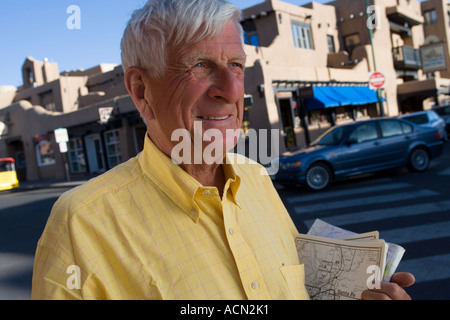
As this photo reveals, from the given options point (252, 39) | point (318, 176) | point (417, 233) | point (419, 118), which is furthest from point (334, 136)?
point (252, 39)

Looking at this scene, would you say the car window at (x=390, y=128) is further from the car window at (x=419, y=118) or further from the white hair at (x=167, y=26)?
the white hair at (x=167, y=26)

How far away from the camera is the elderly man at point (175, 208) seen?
1.15 metres

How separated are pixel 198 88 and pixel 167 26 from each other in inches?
9.4

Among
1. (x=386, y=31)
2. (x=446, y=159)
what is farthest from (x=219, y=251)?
(x=386, y=31)

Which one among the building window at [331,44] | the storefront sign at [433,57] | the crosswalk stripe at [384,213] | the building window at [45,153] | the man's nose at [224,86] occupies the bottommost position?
the crosswalk stripe at [384,213]

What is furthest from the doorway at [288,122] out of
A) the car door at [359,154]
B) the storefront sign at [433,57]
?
the storefront sign at [433,57]

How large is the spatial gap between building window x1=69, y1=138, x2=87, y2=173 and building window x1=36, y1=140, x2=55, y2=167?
1.97m

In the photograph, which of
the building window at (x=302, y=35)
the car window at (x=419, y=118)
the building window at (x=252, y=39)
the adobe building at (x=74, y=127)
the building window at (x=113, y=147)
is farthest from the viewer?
the building window at (x=302, y=35)

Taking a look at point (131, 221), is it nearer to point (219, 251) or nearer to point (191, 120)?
point (219, 251)

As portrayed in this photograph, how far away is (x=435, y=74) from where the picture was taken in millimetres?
38688

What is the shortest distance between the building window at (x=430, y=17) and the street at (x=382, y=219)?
35017 millimetres

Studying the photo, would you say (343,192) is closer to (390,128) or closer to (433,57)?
(390,128)

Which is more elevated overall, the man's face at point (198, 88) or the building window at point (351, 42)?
the building window at point (351, 42)

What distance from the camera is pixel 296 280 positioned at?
146 centimetres
